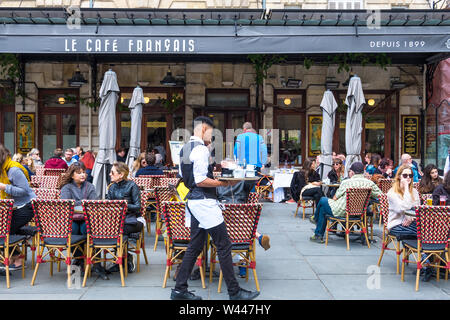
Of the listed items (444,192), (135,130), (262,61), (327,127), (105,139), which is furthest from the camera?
(262,61)

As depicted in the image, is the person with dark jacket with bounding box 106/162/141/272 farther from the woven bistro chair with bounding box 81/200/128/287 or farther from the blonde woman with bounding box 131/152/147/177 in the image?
the blonde woman with bounding box 131/152/147/177

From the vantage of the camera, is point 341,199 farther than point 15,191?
Yes

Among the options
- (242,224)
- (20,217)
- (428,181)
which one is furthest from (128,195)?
(428,181)

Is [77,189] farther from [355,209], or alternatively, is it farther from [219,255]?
[355,209]

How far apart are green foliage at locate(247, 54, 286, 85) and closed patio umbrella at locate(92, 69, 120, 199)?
6.04 metres

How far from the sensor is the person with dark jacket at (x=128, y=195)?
19.3ft

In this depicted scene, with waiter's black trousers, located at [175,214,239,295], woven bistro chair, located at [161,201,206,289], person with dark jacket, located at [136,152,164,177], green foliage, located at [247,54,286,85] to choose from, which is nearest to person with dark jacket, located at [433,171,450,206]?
waiter's black trousers, located at [175,214,239,295]

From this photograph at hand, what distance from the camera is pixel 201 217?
14.9 feet

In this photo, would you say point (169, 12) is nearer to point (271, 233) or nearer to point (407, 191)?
point (271, 233)

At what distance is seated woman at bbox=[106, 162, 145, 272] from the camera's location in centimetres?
588

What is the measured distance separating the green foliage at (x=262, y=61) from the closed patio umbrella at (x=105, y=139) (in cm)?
604

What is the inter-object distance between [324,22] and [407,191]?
249 inches

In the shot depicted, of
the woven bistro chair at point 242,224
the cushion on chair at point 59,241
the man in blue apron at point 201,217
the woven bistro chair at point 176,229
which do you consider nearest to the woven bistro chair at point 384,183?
the woven bistro chair at point 242,224

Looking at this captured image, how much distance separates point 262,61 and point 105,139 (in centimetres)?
721
